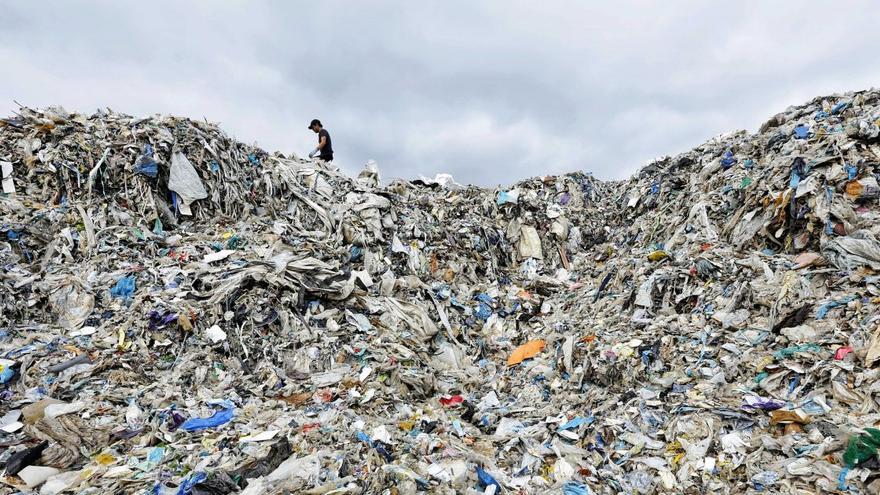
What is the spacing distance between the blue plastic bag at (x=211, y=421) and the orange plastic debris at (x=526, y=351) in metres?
3.61

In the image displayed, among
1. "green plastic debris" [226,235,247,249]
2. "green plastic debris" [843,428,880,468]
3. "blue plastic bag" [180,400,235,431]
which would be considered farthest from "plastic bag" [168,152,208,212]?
"green plastic debris" [843,428,880,468]

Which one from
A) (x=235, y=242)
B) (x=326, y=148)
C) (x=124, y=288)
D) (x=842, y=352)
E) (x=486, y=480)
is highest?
(x=326, y=148)

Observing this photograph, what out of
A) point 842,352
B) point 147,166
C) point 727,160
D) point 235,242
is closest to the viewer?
point 842,352

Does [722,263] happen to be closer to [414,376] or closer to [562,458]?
[562,458]

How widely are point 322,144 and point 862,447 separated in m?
9.33

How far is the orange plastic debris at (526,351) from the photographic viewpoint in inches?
236

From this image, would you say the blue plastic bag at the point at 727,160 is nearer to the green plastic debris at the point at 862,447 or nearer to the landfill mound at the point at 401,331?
the landfill mound at the point at 401,331

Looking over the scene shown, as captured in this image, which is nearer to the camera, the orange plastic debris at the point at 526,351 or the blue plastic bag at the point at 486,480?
the blue plastic bag at the point at 486,480

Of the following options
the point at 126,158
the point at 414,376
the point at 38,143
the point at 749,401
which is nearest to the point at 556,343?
the point at 414,376

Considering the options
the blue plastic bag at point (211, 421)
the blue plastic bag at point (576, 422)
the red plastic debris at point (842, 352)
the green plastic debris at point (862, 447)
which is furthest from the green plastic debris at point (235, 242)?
the red plastic debris at point (842, 352)

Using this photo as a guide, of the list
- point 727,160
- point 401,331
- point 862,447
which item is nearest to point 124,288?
point 401,331

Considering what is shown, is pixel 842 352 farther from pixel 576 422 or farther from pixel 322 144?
pixel 322 144

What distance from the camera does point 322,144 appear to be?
31.1 ft

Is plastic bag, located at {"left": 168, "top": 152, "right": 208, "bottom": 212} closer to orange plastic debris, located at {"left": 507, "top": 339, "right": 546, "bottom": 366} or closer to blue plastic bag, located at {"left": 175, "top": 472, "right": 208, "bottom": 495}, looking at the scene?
blue plastic bag, located at {"left": 175, "top": 472, "right": 208, "bottom": 495}
